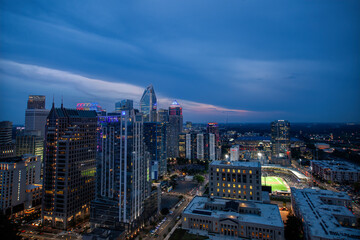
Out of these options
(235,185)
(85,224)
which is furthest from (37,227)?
(235,185)

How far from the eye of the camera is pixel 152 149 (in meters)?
128

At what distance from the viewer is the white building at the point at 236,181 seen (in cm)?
6775

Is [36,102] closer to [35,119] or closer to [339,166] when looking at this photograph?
[35,119]

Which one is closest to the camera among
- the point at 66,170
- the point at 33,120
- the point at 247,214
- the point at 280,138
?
the point at 247,214

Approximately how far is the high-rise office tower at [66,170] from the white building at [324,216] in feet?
213

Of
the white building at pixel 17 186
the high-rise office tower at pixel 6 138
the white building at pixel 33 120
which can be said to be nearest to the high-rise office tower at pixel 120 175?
the white building at pixel 17 186

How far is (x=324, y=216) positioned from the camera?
51.8m

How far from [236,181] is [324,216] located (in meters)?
25.1

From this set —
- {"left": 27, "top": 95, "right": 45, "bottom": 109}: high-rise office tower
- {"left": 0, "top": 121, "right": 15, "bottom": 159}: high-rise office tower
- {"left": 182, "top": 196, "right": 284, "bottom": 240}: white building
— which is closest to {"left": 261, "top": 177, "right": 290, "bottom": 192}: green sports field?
{"left": 182, "top": 196, "right": 284, "bottom": 240}: white building

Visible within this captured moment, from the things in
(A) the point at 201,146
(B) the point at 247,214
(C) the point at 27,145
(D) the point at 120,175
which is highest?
(C) the point at 27,145

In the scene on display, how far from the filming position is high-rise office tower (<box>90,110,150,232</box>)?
55.5 m

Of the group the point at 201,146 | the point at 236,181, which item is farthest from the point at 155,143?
the point at 236,181

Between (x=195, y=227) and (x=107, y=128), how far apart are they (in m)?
37.2

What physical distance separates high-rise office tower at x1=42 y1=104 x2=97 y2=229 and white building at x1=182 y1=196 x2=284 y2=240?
35431mm
